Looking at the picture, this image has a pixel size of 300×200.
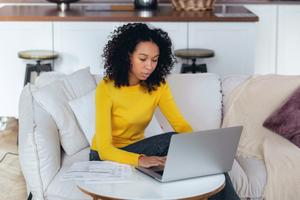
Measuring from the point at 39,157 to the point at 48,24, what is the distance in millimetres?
2383

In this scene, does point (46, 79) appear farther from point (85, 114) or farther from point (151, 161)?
point (151, 161)

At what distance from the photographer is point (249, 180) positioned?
3.23m

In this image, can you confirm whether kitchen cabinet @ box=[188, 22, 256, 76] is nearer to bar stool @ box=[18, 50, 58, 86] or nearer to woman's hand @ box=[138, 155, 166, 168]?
bar stool @ box=[18, 50, 58, 86]

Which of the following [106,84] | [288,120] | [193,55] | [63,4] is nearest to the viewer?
[106,84]

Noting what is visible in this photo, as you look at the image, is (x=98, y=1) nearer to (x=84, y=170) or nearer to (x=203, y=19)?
(x=203, y=19)

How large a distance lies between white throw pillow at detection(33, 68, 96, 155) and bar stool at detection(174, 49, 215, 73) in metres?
1.76

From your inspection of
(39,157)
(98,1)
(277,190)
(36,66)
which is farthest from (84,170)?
(98,1)

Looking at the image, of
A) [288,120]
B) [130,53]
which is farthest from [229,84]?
[130,53]

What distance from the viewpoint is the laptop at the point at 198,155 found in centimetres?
251

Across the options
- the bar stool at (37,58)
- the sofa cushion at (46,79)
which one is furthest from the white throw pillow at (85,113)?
the bar stool at (37,58)

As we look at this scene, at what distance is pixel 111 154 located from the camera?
2814mm

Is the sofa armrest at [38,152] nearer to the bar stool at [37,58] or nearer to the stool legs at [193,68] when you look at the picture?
the bar stool at [37,58]

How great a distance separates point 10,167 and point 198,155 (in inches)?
86.7

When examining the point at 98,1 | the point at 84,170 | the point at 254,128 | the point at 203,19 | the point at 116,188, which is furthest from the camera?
the point at 98,1
